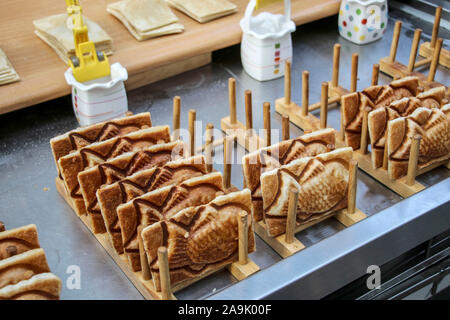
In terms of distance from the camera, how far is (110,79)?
78.8 inches

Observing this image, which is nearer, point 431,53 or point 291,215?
point 291,215

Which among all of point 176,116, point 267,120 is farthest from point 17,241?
point 267,120

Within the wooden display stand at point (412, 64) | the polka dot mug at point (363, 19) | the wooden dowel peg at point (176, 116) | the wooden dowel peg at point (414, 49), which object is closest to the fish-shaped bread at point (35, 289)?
the wooden dowel peg at point (176, 116)

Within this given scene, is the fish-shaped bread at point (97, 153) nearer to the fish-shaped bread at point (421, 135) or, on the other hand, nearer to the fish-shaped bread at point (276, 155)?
the fish-shaped bread at point (276, 155)

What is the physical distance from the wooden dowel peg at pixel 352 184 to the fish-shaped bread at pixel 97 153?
515 millimetres

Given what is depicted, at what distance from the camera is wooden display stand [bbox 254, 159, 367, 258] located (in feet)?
4.84

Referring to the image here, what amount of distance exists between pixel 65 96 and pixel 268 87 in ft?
2.53

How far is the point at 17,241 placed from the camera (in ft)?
4.50

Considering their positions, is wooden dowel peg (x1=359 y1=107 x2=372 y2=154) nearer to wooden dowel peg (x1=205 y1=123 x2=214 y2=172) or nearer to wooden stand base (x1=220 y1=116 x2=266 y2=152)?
wooden stand base (x1=220 y1=116 x2=266 y2=152)

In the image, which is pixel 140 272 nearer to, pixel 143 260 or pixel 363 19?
pixel 143 260

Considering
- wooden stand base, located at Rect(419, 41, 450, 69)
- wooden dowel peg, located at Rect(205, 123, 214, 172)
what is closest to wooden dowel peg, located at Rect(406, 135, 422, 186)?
wooden dowel peg, located at Rect(205, 123, 214, 172)

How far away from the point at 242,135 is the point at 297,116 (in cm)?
23

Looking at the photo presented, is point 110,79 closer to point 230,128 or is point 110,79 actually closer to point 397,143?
point 230,128
